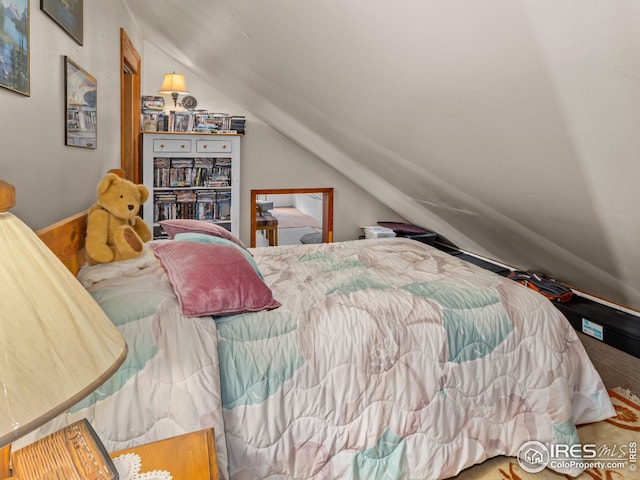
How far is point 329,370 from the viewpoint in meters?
1.51

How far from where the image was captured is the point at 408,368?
5.26 ft

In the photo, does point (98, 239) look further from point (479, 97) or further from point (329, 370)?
point (479, 97)

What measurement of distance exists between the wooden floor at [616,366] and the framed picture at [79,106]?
286 cm

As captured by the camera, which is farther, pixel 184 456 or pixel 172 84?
pixel 172 84

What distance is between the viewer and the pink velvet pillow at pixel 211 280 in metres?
1.50

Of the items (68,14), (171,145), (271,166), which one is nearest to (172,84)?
(171,145)

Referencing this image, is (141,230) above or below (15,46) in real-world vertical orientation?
below

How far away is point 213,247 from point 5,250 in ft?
3.75

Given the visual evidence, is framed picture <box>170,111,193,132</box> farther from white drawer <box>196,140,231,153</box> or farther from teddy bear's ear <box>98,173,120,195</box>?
teddy bear's ear <box>98,173,120,195</box>

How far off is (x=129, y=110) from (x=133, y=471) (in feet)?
10.0

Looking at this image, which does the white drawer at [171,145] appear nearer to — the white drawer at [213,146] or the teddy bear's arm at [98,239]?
the white drawer at [213,146]

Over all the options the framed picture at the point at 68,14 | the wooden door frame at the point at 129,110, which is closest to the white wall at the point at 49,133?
the framed picture at the point at 68,14

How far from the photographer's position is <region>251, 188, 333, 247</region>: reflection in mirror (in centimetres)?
455

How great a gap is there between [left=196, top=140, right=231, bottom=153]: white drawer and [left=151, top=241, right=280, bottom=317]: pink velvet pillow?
235 centimetres
